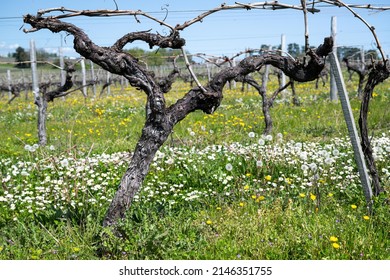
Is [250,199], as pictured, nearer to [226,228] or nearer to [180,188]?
[226,228]

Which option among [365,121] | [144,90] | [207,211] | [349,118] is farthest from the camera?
[365,121]

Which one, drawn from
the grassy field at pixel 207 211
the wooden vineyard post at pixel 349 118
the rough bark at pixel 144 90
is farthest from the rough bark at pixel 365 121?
the rough bark at pixel 144 90

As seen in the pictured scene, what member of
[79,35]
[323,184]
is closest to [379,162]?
[323,184]

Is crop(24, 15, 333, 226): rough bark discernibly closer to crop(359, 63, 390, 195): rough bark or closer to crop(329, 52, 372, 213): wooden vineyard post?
crop(329, 52, 372, 213): wooden vineyard post

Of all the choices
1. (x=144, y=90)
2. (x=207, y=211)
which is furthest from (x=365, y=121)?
(x=144, y=90)

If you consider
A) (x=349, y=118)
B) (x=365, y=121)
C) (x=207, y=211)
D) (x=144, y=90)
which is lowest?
(x=207, y=211)

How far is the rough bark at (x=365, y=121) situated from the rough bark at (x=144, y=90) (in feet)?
2.90

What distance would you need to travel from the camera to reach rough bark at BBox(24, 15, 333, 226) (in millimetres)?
3857

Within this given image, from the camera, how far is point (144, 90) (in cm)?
402

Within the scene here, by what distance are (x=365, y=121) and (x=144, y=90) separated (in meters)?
2.41

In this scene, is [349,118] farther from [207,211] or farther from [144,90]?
[144,90]

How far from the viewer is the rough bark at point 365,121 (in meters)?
4.80

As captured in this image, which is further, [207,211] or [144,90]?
[207,211]

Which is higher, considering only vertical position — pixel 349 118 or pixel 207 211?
pixel 349 118
